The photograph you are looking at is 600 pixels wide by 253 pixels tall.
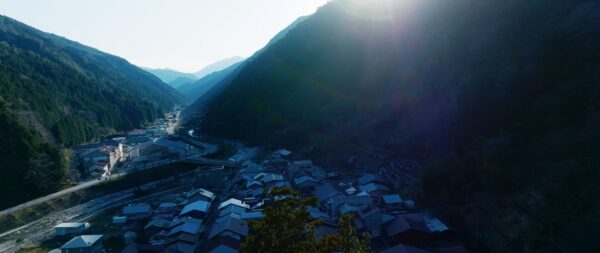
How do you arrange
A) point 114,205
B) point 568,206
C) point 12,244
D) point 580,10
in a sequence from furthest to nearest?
Answer: point 114,205 < point 580,10 < point 12,244 < point 568,206

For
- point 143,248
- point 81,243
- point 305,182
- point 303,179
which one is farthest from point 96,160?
point 305,182

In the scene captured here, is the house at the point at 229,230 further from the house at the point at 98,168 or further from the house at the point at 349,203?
the house at the point at 98,168

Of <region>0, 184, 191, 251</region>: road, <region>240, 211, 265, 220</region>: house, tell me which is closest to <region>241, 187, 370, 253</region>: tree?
<region>240, 211, 265, 220</region>: house

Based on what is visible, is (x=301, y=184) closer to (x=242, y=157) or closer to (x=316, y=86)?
(x=242, y=157)

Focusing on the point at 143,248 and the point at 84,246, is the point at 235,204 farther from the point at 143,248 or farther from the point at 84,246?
the point at 84,246

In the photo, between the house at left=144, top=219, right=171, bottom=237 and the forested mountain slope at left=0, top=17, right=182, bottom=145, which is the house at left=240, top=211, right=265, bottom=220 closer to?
the house at left=144, top=219, right=171, bottom=237

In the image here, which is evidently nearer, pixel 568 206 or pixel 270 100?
pixel 568 206

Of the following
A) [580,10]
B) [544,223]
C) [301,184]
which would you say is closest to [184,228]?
[301,184]
